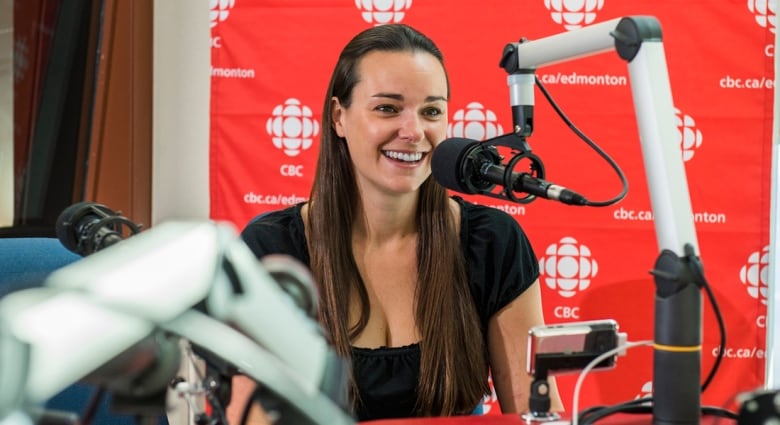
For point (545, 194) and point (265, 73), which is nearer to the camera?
point (545, 194)

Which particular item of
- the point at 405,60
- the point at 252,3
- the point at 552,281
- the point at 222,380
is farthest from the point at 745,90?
the point at 222,380

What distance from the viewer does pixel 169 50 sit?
9.18ft

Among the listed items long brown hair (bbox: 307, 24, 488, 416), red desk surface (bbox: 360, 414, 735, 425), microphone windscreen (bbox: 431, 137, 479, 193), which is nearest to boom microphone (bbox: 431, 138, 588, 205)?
microphone windscreen (bbox: 431, 137, 479, 193)

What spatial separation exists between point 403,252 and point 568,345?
851 millimetres

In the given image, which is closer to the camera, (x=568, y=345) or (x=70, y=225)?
(x=70, y=225)

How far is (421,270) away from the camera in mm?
1649

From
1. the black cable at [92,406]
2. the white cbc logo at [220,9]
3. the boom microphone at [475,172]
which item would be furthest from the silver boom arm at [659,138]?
the white cbc logo at [220,9]

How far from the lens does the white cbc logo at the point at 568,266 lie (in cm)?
258

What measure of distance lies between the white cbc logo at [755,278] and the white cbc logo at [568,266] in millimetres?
448

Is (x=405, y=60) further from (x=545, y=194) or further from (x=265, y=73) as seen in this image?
(x=265, y=73)

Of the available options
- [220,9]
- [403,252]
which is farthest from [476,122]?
[403,252]

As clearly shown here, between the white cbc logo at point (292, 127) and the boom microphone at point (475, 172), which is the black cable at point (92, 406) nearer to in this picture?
the boom microphone at point (475, 172)

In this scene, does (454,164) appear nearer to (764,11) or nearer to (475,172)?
(475,172)

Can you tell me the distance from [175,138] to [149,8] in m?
0.45
